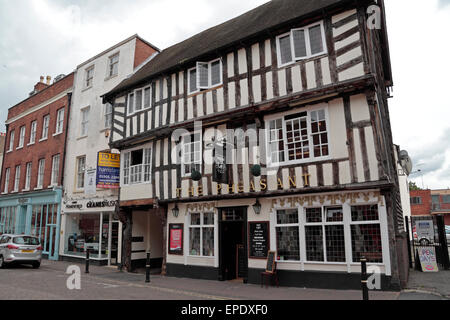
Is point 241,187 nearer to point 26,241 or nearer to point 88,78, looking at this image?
point 26,241

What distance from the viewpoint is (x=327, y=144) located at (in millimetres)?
9609

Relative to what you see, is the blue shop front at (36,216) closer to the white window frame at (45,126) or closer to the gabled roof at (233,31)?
the white window frame at (45,126)

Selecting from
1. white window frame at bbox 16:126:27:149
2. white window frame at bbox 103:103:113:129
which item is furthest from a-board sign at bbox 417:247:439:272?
white window frame at bbox 16:126:27:149

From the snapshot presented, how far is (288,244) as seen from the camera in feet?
33.1

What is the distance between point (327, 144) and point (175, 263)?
7302 mm

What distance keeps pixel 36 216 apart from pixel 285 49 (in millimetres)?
19009

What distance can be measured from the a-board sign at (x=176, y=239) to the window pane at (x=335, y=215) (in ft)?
18.8

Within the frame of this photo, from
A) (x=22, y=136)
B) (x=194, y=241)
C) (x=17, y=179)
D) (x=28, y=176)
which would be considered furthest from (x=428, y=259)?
(x=22, y=136)

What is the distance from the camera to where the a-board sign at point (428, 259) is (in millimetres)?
12188

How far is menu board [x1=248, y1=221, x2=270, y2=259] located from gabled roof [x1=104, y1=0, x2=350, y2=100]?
633 cm

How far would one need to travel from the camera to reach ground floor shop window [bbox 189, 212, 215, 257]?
1200 centimetres

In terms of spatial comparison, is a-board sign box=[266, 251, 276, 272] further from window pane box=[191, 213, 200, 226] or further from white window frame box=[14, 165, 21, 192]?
white window frame box=[14, 165, 21, 192]
